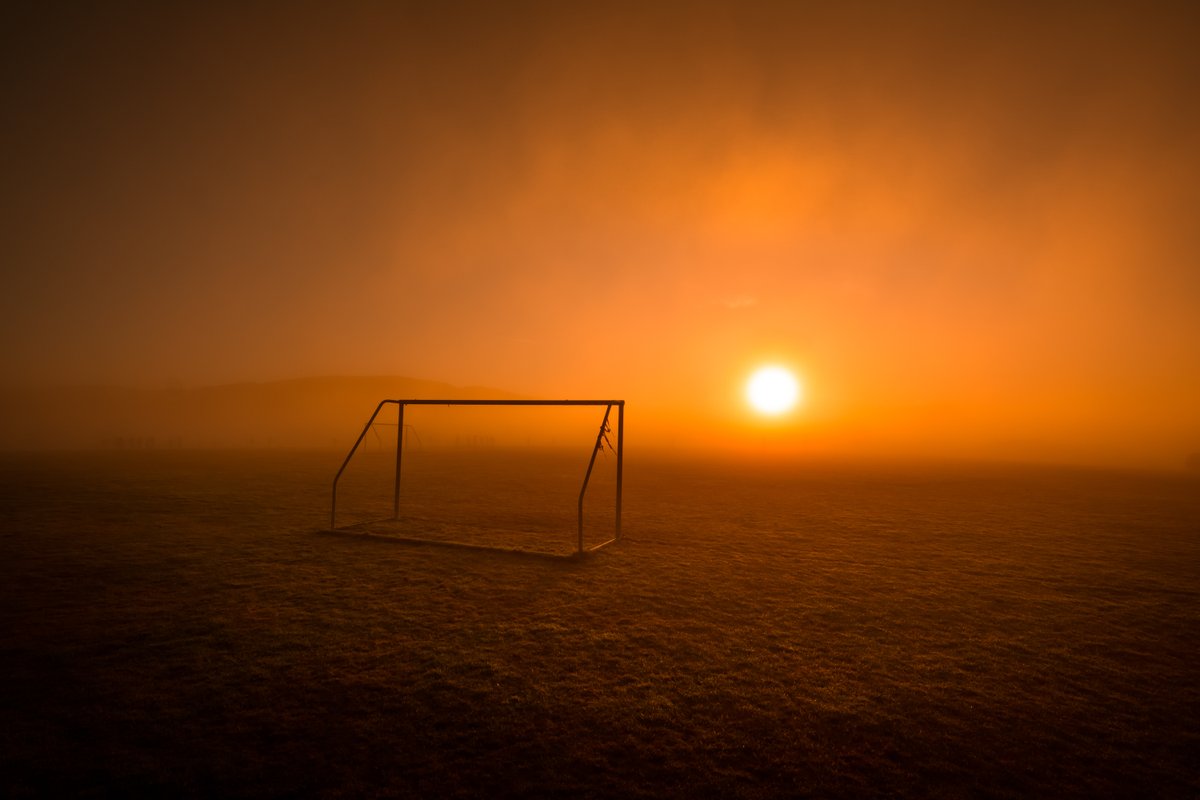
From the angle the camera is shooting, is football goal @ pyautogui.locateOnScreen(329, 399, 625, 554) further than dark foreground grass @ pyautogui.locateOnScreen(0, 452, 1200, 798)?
Yes

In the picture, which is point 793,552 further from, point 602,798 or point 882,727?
point 602,798

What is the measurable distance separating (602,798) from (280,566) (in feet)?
22.7

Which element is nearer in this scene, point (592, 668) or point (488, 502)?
point (592, 668)

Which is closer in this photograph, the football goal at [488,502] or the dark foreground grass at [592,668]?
the dark foreground grass at [592,668]

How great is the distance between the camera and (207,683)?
4695mm

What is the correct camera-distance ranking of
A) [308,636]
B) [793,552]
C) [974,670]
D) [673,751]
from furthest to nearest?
1. [793,552]
2. [308,636]
3. [974,670]
4. [673,751]

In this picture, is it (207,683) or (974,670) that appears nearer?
(207,683)

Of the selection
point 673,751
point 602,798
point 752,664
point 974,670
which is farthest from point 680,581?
point 602,798

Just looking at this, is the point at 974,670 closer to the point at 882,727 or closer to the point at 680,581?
the point at 882,727

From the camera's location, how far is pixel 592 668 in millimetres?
5141

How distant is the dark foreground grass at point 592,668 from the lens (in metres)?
3.64

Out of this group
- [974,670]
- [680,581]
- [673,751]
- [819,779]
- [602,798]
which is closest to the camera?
[602,798]

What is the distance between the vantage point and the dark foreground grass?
12.0 feet

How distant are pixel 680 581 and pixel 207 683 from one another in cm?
545
